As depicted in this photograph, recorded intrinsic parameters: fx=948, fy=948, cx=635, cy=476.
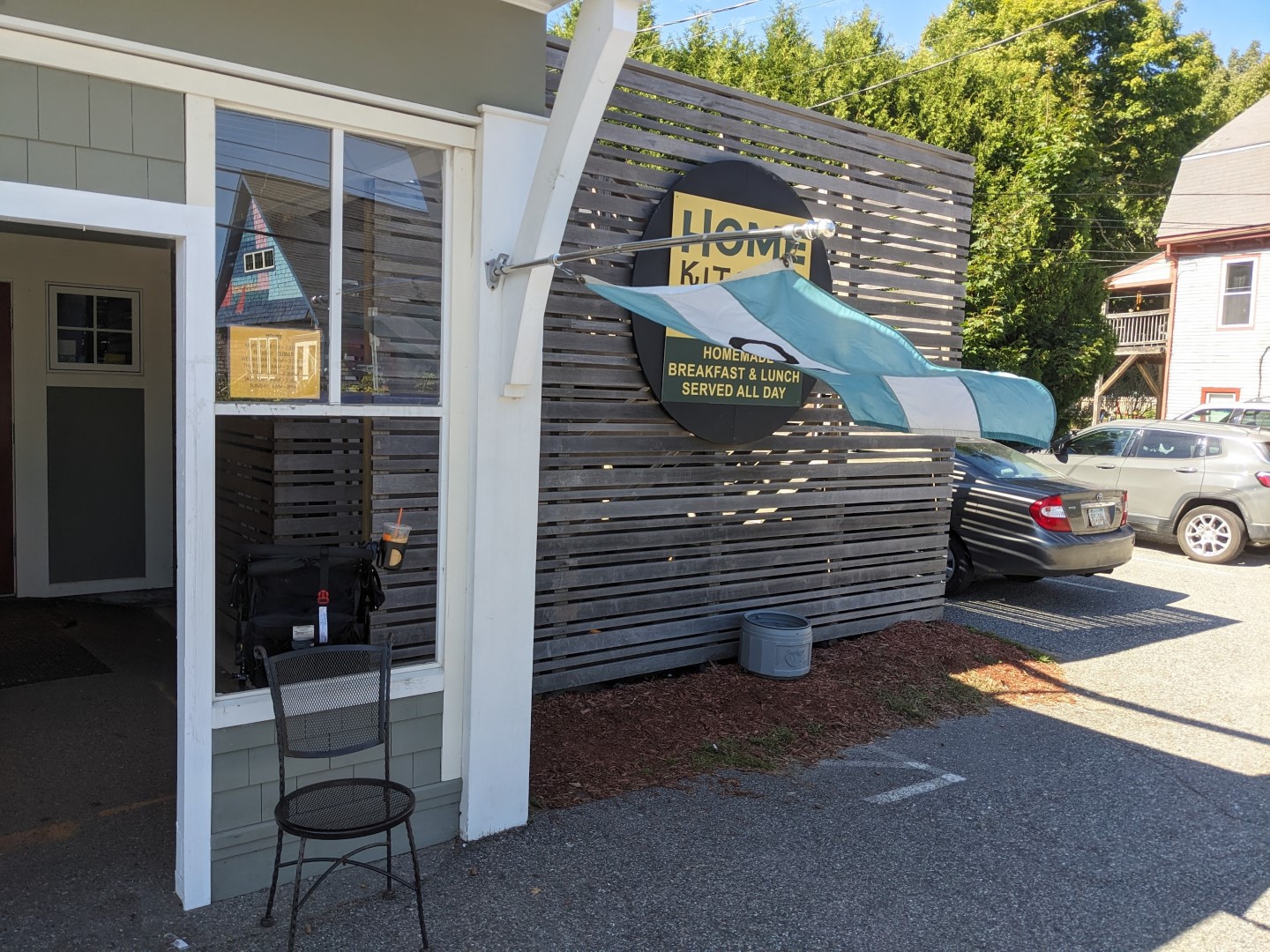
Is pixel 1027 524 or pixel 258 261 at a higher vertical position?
pixel 258 261

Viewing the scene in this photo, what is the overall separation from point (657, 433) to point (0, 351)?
482 centimetres

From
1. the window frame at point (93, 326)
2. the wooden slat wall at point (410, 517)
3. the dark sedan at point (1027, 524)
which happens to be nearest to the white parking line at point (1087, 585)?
the dark sedan at point (1027, 524)

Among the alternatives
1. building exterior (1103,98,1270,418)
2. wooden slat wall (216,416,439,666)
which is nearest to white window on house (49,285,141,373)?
wooden slat wall (216,416,439,666)

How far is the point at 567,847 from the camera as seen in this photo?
412 centimetres

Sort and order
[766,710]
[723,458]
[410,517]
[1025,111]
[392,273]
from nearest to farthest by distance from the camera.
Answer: [392,273]
[410,517]
[766,710]
[723,458]
[1025,111]

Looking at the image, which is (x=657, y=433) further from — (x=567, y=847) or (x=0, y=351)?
(x=0, y=351)

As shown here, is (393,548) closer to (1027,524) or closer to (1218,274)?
(1027,524)

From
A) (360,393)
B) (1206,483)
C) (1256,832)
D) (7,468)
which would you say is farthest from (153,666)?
(1206,483)

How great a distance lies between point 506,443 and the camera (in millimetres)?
4043

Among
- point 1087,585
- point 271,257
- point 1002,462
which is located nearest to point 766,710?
point 271,257

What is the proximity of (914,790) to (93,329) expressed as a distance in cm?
658

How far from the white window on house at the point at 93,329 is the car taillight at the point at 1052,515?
7695 millimetres

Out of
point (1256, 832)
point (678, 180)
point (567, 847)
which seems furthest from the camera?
point (678, 180)

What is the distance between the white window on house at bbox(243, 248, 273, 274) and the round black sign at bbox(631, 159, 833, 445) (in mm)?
2480
